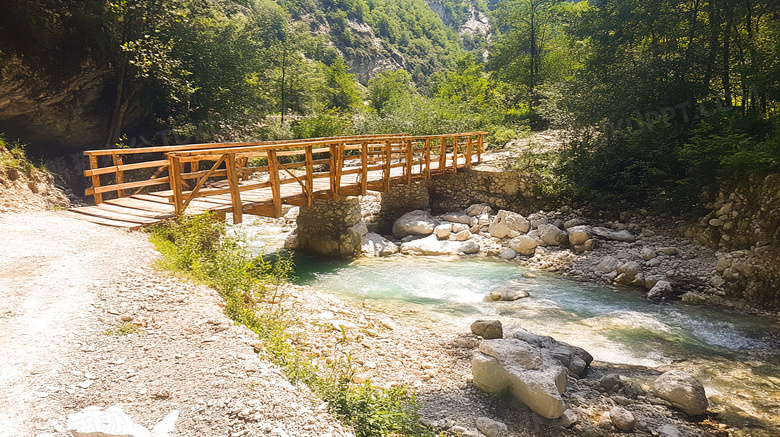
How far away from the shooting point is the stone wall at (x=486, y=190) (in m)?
14.2

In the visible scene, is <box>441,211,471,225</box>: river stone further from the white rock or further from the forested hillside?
the white rock

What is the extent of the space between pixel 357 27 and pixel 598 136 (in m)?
60.4

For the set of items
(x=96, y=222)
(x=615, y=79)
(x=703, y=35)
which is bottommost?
(x=96, y=222)

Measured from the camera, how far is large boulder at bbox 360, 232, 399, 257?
1259cm

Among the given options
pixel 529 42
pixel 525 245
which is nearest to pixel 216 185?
pixel 525 245

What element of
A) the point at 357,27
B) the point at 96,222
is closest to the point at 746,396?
the point at 96,222

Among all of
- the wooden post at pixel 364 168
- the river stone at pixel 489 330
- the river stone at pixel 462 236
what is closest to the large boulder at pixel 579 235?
the river stone at pixel 462 236

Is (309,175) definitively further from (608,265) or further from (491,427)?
(608,265)

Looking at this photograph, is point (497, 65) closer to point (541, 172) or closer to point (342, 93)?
point (342, 93)

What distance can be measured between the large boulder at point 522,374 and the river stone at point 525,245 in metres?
6.64

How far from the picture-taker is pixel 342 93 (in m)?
32.0

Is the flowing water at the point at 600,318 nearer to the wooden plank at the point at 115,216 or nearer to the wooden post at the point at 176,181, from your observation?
the wooden post at the point at 176,181

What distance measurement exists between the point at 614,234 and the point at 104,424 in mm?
11834

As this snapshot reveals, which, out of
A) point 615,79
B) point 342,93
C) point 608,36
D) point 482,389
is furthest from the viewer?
point 342,93
